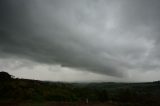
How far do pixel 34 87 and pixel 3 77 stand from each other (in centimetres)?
1166

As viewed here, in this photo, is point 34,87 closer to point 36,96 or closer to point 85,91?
point 36,96

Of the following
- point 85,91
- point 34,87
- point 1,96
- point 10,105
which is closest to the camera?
point 10,105

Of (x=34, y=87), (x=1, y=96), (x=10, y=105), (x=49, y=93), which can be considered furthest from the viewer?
(x=34, y=87)

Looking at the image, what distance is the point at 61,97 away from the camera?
155ft

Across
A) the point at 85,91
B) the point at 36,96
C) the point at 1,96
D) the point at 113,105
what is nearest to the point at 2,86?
the point at 1,96

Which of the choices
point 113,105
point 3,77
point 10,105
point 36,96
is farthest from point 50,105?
point 3,77

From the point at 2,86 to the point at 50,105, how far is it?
23339mm

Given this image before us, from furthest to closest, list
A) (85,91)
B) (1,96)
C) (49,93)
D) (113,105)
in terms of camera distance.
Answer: (85,91)
(49,93)
(1,96)
(113,105)

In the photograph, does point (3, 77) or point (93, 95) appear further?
point (3, 77)

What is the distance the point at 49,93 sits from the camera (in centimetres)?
4881

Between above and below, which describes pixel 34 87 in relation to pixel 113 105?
above

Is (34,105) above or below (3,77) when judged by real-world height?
below

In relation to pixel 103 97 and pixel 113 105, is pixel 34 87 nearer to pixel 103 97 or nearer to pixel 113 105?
pixel 103 97

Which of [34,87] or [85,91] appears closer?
[34,87]
